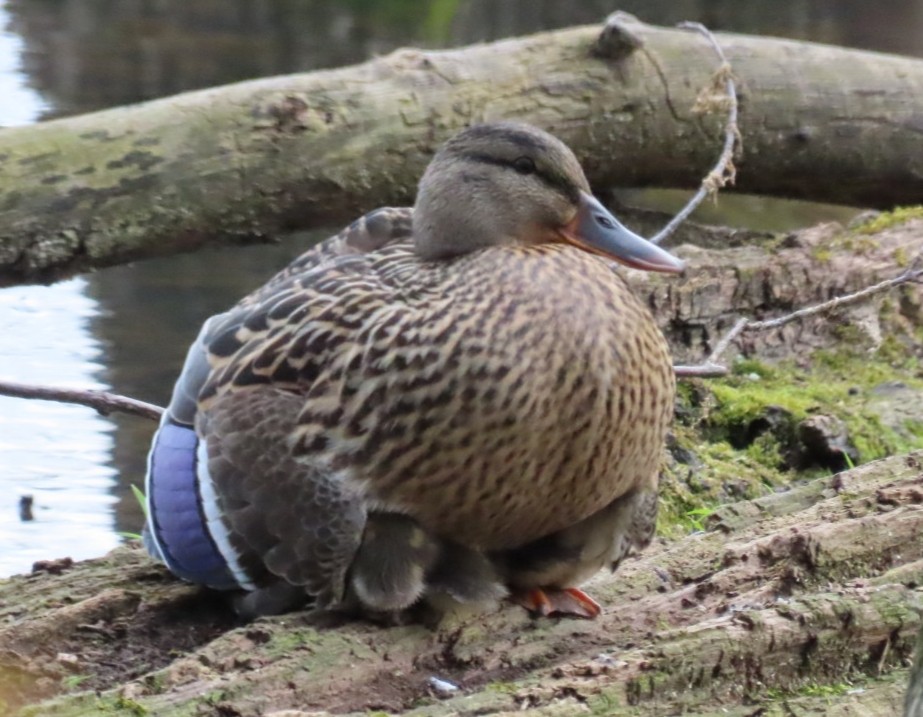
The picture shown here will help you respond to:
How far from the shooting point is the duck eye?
330 centimetres

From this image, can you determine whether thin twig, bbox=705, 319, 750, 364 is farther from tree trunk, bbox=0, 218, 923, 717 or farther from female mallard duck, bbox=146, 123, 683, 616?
female mallard duck, bbox=146, 123, 683, 616

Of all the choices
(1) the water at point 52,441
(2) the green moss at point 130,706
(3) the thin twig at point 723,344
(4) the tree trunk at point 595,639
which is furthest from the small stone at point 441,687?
(1) the water at point 52,441

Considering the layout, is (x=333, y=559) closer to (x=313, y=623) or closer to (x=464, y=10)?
(x=313, y=623)

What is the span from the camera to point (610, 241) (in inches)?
130

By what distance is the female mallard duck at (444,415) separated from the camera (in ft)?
9.77

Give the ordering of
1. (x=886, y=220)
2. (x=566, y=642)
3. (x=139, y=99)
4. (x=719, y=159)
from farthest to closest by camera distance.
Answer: (x=139, y=99)
(x=719, y=159)
(x=886, y=220)
(x=566, y=642)

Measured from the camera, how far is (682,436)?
451cm

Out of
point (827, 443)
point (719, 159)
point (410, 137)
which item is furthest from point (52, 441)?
point (827, 443)

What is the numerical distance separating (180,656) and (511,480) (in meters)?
0.72

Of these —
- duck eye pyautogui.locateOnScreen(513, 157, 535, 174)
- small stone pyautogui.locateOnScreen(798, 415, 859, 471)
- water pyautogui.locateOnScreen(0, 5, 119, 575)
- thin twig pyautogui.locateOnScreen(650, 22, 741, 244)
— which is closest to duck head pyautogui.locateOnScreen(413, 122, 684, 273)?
duck eye pyautogui.locateOnScreen(513, 157, 535, 174)

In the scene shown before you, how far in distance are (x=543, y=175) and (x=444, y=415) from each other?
0.61 m

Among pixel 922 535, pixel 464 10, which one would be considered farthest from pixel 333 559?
pixel 464 10

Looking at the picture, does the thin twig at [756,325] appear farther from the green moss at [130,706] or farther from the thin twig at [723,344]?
the green moss at [130,706]

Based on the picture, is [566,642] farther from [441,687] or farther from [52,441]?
[52,441]
